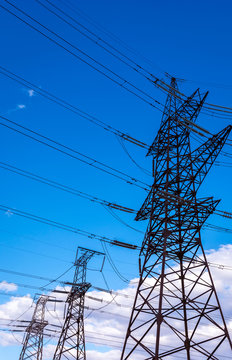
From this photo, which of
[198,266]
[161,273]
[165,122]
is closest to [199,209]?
[198,266]

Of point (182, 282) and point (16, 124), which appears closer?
point (16, 124)

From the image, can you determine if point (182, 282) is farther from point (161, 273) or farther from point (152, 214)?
point (152, 214)

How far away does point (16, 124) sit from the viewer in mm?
11367

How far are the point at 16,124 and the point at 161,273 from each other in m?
8.59

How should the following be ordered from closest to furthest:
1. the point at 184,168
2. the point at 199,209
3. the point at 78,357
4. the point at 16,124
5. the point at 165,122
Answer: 1. the point at 16,124
2. the point at 199,209
3. the point at 184,168
4. the point at 165,122
5. the point at 78,357

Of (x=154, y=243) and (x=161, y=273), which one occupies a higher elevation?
(x=154, y=243)

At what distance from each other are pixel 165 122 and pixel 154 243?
811cm

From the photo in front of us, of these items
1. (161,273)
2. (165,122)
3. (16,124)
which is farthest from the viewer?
(165,122)

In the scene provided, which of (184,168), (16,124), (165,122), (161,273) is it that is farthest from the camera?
(165,122)

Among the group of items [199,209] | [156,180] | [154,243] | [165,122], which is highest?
[165,122]

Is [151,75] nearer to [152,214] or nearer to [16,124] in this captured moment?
[152,214]

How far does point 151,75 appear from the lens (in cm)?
1784

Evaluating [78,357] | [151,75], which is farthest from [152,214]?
[78,357]

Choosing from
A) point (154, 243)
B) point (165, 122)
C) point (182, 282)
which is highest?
point (165, 122)
